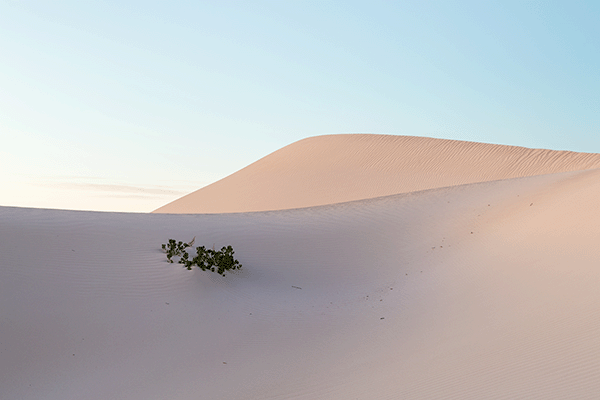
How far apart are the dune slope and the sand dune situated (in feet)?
62.9

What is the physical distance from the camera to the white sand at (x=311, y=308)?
564 centimetres

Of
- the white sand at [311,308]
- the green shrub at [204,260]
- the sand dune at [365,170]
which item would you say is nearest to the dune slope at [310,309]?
the white sand at [311,308]

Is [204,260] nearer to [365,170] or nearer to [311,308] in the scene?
[311,308]

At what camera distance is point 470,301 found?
7.90 meters

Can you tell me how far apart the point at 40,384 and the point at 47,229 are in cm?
511

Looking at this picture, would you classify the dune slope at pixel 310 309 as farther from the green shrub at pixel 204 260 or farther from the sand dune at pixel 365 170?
the sand dune at pixel 365 170

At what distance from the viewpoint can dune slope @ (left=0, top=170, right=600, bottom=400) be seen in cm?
563

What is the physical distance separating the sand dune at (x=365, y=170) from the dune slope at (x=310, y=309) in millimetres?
19159

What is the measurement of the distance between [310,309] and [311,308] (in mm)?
66

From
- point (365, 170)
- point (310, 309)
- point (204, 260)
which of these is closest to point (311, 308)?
point (310, 309)

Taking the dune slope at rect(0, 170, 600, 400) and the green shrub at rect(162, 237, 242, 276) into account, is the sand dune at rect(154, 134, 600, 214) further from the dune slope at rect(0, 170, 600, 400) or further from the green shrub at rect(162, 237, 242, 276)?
the green shrub at rect(162, 237, 242, 276)

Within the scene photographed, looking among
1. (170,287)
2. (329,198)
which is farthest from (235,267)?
(329,198)

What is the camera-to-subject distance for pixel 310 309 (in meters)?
9.05

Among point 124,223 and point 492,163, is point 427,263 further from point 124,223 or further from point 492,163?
point 492,163
